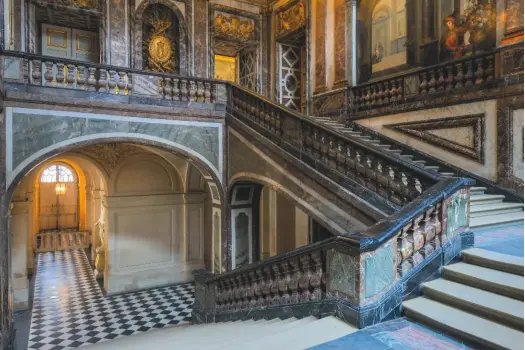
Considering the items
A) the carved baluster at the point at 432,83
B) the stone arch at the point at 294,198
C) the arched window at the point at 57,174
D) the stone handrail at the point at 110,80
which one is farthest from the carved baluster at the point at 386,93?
the arched window at the point at 57,174

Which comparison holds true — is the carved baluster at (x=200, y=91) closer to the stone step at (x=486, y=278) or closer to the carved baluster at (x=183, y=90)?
the carved baluster at (x=183, y=90)

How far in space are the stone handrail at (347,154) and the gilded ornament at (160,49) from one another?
3868 mm

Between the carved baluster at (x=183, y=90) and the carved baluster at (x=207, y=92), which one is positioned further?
the carved baluster at (x=207, y=92)

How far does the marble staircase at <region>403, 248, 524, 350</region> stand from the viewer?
94.0 inches

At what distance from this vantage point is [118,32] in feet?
27.7

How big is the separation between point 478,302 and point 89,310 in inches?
A: 325

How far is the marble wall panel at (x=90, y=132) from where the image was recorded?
5.37 metres

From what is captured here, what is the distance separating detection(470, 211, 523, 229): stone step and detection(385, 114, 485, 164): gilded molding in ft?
3.69

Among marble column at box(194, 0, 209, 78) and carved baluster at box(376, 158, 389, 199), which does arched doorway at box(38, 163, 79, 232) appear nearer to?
marble column at box(194, 0, 209, 78)

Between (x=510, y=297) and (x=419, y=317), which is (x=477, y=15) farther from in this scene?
(x=419, y=317)

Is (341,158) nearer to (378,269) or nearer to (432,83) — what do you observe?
(378,269)

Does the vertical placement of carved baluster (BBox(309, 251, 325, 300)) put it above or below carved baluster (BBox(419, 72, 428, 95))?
below

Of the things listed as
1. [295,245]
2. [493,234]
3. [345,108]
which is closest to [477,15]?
[345,108]

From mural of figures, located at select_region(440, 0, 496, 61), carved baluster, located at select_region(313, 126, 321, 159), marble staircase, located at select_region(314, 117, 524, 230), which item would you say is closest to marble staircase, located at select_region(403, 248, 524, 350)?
marble staircase, located at select_region(314, 117, 524, 230)
